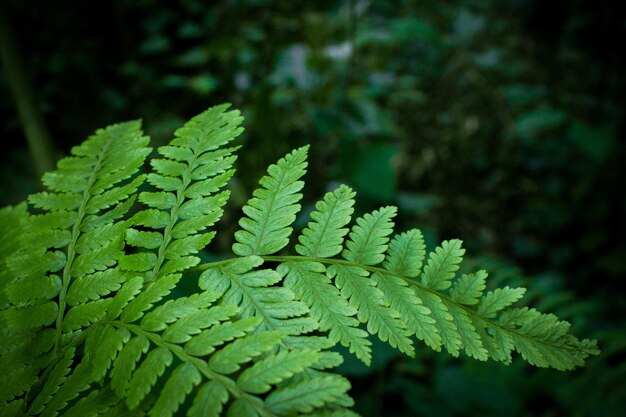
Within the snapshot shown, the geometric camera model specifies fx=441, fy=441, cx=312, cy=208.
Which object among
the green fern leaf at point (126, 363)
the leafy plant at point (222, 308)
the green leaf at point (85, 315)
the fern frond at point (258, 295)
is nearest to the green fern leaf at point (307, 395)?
the leafy plant at point (222, 308)

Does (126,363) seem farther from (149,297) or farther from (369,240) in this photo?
(369,240)

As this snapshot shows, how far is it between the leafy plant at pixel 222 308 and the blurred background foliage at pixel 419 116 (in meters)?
1.15

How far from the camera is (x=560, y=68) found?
4547mm

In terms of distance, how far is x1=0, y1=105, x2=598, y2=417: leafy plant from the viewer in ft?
2.20

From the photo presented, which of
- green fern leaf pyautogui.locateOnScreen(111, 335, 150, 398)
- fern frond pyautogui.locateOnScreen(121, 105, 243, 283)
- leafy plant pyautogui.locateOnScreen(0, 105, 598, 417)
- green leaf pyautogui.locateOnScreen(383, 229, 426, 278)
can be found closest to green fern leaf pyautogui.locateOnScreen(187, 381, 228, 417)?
leafy plant pyautogui.locateOnScreen(0, 105, 598, 417)

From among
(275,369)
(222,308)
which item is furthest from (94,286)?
(275,369)

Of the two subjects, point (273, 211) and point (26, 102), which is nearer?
point (273, 211)

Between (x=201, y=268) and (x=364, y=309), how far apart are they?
0.32m

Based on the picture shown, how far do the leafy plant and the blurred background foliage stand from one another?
115cm

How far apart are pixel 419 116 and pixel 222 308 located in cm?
409

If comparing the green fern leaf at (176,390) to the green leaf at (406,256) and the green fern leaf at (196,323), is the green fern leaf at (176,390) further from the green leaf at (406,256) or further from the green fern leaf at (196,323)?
the green leaf at (406,256)

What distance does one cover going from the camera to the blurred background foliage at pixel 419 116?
234cm

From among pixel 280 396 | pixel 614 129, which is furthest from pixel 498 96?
pixel 280 396

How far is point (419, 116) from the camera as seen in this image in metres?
4.46
